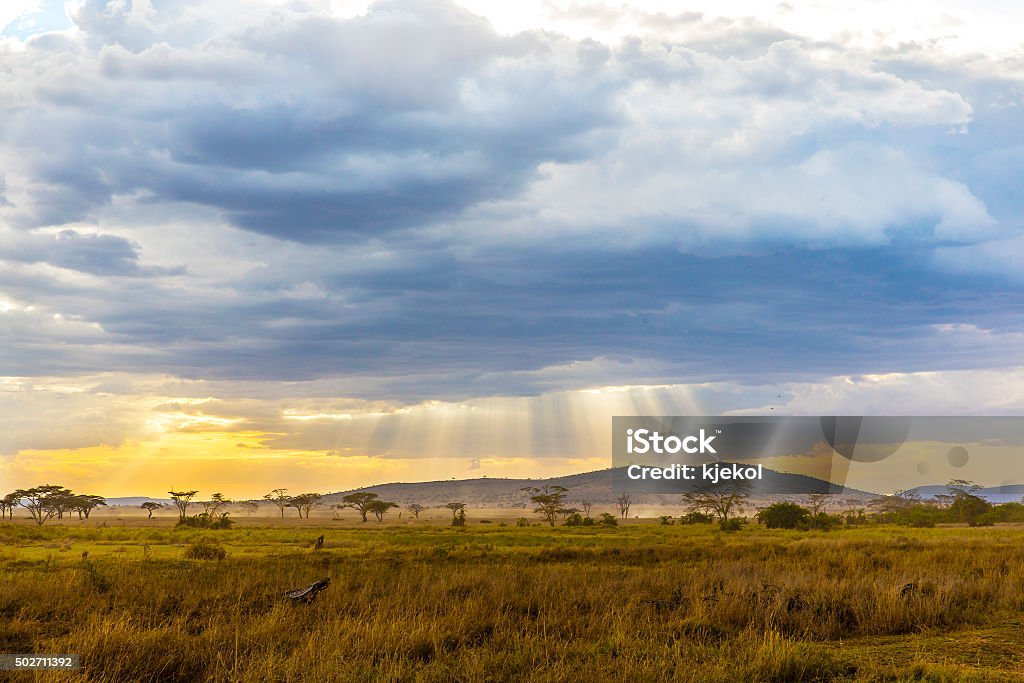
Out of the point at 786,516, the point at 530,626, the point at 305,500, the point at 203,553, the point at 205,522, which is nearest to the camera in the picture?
the point at 530,626

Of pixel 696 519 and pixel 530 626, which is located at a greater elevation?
pixel 530 626

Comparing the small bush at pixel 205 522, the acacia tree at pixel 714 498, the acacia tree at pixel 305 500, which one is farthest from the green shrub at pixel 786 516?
the acacia tree at pixel 305 500

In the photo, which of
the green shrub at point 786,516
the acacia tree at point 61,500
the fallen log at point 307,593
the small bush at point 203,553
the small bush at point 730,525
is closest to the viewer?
the fallen log at point 307,593

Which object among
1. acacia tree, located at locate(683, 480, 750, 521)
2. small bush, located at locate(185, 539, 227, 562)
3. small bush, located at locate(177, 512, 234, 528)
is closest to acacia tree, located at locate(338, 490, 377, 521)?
small bush, located at locate(177, 512, 234, 528)

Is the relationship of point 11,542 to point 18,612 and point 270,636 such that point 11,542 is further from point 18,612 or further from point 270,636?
point 270,636

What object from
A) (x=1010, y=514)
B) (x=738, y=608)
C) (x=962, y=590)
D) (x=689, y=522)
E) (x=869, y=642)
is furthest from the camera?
(x=689, y=522)

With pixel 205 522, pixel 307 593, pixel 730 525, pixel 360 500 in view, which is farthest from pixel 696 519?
pixel 307 593

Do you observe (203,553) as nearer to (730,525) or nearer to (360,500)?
(730,525)

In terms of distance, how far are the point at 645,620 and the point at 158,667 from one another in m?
8.49

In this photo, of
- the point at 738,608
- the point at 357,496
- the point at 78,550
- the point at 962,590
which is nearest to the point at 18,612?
the point at 738,608

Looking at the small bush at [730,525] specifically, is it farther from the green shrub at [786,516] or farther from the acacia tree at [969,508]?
the acacia tree at [969,508]

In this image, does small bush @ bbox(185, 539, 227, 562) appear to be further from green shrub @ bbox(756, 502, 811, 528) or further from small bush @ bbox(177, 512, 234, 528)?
green shrub @ bbox(756, 502, 811, 528)

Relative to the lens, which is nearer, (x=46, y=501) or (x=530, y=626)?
(x=530, y=626)

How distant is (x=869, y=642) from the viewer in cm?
1419
